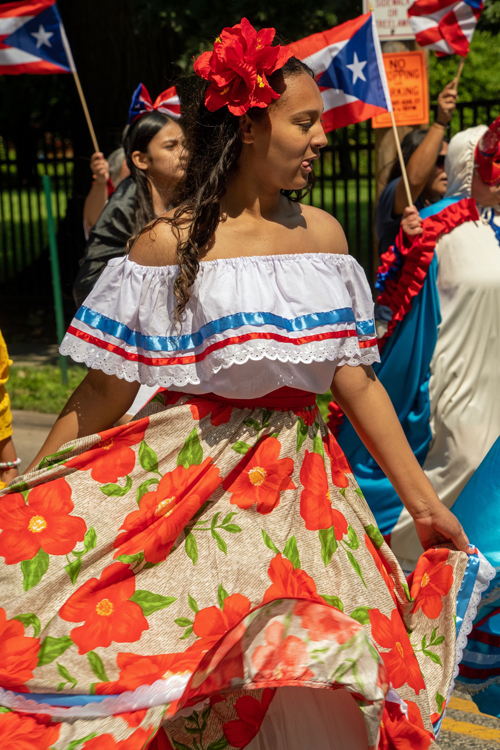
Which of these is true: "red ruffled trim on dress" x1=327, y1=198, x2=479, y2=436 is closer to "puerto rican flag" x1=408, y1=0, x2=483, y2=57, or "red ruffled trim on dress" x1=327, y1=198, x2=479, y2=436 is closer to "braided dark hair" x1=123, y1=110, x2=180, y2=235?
"braided dark hair" x1=123, y1=110, x2=180, y2=235

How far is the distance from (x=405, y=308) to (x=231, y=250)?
7.06 ft

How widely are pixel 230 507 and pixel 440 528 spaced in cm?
58

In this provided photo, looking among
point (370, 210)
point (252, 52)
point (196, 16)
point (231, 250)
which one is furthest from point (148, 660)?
point (370, 210)

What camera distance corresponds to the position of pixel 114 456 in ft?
7.02

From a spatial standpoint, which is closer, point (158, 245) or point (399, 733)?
point (399, 733)

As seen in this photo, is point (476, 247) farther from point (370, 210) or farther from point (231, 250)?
point (370, 210)

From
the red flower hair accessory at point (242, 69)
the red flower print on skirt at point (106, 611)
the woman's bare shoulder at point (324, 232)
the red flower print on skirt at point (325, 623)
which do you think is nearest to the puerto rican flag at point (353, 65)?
the woman's bare shoulder at point (324, 232)

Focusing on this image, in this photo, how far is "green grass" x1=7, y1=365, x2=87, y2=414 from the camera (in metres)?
7.81

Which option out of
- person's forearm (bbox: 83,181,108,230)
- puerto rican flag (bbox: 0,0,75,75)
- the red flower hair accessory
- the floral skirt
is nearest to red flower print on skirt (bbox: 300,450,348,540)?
the floral skirt

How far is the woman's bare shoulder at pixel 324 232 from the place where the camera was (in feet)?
7.58

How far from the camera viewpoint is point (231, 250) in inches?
85.9

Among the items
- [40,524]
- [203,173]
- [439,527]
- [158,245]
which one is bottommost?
[439,527]

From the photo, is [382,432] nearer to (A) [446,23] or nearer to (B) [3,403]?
(B) [3,403]

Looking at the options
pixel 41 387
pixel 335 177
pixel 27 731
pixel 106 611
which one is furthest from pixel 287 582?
pixel 335 177
